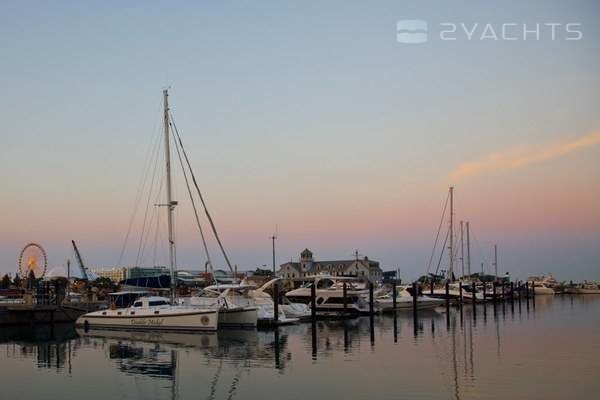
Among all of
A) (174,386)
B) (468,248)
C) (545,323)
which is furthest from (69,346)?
(468,248)

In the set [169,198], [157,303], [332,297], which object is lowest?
[332,297]

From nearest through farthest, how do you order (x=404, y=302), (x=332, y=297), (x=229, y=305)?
(x=229, y=305) → (x=332, y=297) → (x=404, y=302)

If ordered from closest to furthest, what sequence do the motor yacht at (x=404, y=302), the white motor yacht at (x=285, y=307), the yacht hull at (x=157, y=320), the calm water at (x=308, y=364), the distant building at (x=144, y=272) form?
1. the calm water at (x=308, y=364)
2. the yacht hull at (x=157, y=320)
3. the white motor yacht at (x=285, y=307)
4. the motor yacht at (x=404, y=302)
5. the distant building at (x=144, y=272)

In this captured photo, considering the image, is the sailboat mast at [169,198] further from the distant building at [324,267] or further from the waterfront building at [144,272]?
the distant building at [324,267]

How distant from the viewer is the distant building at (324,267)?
136 meters

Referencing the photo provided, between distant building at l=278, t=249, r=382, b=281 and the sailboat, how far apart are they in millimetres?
88435

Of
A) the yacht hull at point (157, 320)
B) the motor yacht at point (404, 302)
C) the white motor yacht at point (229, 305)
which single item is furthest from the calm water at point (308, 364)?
the motor yacht at point (404, 302)

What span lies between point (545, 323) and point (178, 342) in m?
30.9

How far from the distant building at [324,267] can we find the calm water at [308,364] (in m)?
86.4

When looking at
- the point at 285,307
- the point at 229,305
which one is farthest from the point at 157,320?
the point at 285,307

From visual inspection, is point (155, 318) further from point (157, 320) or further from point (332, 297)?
point (332, 297)

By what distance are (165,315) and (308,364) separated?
→ 53.7 feet

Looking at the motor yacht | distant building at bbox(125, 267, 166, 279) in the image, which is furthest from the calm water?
distant building at bbox(125, 267, 166, 279)

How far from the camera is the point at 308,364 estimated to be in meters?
30.8
